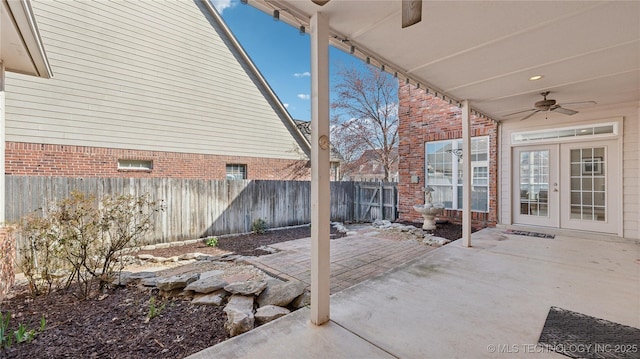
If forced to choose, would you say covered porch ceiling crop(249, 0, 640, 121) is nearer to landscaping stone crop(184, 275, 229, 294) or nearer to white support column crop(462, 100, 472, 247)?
white support column crop(462, 100, 472, 247)

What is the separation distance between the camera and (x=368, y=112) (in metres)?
13.3

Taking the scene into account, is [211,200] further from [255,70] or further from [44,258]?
[255,70]

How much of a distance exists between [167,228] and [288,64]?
938 centimetres

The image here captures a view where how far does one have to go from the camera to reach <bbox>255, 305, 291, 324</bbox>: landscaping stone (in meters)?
2.38

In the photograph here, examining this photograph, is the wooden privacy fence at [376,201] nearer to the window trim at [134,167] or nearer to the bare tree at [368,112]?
the bare tree at [368,112]

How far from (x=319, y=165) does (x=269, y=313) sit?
147 centimetres

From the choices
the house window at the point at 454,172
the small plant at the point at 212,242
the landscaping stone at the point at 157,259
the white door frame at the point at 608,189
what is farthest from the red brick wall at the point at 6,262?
the white door frame at the point at 608,189

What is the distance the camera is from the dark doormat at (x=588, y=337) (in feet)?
6.20

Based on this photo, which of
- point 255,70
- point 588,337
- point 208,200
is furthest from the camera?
point 255,70

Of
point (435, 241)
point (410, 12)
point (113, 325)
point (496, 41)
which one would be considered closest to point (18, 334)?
point (113, 325)

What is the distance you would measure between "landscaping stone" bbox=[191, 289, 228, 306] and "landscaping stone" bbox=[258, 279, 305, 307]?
42 centimetres

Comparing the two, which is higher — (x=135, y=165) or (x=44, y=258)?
(x=135, y=165)

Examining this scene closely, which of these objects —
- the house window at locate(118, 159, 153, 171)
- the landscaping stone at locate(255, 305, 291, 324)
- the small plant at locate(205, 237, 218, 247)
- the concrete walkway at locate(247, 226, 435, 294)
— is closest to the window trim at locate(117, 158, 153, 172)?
the house window at locate(118, 159, 153, 171)

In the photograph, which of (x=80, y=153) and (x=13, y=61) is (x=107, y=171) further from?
(x=13, y=61)
